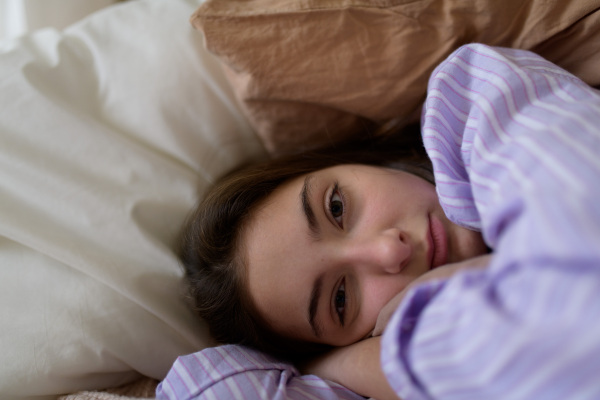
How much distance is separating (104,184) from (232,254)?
0.96 feet

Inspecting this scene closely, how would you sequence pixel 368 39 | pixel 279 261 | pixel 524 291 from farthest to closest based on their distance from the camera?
1. pixel 368 39
2. pixel 279 261
3. pixel 524 291

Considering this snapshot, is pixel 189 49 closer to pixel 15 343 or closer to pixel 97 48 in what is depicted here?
pixel 97 48

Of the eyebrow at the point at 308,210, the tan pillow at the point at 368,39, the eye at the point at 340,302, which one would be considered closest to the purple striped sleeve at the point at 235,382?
the eye at the point at 340,302

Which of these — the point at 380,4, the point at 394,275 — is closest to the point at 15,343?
the point at 394,275

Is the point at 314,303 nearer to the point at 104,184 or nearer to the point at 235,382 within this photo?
the point at 235,382

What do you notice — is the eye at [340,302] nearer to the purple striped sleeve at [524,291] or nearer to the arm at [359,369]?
the arm at [359,369]

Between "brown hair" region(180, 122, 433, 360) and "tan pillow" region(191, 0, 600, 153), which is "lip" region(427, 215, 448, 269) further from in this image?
"tan pillow" region(191, 0, 600, 153)

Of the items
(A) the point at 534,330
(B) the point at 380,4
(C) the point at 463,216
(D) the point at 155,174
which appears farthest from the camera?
(D) the point at 155,174

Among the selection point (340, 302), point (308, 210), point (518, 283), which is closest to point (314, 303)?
point (340, 302)

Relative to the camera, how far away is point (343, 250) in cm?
85

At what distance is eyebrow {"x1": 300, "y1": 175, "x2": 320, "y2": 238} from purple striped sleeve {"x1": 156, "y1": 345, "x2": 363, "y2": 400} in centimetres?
24

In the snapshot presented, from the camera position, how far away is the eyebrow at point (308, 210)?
862 millimetres

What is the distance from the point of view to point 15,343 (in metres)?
0.86

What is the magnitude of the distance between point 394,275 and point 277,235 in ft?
0.66
